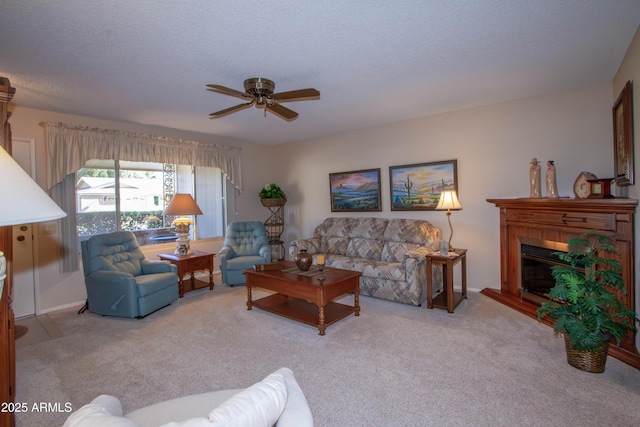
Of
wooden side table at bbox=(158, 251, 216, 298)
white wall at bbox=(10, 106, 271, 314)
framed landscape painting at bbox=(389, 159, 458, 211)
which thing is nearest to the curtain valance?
white wall at bbox=(10, 106, 271, 314)

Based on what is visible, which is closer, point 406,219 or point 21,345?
→ point 21,345

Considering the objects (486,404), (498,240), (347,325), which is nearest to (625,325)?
(486,404)

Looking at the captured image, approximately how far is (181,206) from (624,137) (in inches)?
202

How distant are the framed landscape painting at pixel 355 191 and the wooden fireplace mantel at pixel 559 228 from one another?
6.14 feet

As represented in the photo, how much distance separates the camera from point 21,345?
2998mm

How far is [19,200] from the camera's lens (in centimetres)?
96

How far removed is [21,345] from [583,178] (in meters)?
6.01

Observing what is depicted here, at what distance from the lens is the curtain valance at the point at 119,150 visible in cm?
399

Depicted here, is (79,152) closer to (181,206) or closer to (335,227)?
(181,206)

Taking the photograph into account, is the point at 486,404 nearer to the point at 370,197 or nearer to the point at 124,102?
the point at 370,197

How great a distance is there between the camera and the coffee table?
3180 mm

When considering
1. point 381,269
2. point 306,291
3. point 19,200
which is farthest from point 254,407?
point 381,269

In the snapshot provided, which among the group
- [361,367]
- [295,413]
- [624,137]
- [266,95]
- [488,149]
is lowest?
[361,367]

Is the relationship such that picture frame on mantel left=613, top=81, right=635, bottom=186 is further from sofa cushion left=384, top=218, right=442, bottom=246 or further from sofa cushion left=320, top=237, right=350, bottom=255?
sofa cushion left=320, top=237, right=350, bottom=255
